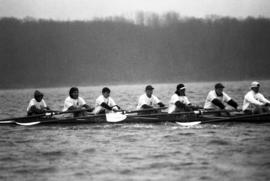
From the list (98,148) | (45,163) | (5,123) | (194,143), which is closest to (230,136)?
(194,143)

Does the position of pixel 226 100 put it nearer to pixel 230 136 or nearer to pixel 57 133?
pixel 230 136

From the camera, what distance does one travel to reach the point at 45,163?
42.7ft

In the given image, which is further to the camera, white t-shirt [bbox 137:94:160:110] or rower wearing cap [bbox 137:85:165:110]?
white t-shirt [bbox 137:94:160:110]

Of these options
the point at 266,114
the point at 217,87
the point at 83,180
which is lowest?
the point at 83,180

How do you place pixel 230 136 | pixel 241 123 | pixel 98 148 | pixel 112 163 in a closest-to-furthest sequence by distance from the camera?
1. pixel 112 163
2. pixel 98 148
3. pixel 230 136
4. pixel 241 123

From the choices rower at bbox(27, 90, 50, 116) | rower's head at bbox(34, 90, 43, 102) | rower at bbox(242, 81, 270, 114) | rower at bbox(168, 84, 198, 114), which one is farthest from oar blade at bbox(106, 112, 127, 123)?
rower at bbox(242, 81, 270, 114)

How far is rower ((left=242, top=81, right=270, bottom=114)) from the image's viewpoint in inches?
683

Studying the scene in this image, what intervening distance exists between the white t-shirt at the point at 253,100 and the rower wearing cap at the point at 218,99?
Result: 786 mm

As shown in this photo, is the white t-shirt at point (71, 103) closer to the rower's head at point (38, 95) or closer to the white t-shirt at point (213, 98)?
the rower's head at point (38, 95)

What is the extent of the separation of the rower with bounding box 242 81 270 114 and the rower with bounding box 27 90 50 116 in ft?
29.4

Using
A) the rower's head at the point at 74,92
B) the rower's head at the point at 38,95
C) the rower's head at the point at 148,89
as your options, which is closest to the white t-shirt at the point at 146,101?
the rower's head at the point at 148,89

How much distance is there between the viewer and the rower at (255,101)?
1734 cm

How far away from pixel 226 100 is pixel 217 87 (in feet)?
2.55

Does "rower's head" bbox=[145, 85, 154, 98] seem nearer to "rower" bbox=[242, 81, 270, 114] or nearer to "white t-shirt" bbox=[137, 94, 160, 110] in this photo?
"white t-shirt" bbox=[137, 94, 160, 110]
